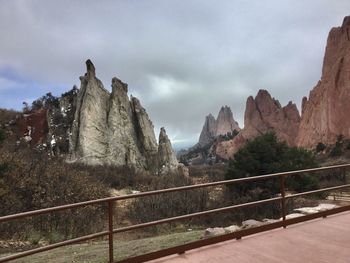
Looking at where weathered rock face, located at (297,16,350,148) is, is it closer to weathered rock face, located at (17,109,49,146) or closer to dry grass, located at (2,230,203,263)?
weathered rock face, located at (17,109,49,146)

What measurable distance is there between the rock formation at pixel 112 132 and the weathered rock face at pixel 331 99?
153ft

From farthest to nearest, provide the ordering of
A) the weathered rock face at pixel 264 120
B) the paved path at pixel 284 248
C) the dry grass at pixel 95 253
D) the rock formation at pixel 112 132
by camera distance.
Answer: the weathered rock face at pixel 264 120, the rock formation at pixel 112 132, the dry grass at pixel 95 253, the paved path at pixel 284 248

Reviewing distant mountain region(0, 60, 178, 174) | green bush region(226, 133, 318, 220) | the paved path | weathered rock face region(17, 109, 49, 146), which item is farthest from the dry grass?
weathered rock face region(17, 109, 49, 146)

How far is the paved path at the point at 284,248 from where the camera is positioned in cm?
598

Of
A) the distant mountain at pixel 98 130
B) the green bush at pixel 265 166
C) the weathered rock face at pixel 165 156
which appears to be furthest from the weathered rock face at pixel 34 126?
the green bush at pixel 265 166

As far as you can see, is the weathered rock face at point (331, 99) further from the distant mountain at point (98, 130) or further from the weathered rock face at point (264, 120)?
the distant mountain at point (98, 130)

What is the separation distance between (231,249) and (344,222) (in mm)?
2947

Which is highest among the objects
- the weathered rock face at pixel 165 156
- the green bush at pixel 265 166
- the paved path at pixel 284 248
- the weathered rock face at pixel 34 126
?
the weathered rock face at pixel 34 126

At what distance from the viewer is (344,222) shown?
26.9 feet

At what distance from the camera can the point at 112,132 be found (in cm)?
4722

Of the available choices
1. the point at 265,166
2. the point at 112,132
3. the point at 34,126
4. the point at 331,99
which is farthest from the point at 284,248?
the point at 331,99

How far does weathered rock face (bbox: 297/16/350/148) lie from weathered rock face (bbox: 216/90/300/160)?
87.6 ft

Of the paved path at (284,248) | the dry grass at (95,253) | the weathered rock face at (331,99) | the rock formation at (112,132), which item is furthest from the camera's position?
the weathered rock face at (331,99)

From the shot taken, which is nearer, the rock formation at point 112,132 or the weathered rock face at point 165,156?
the rock formation at point 112,132
